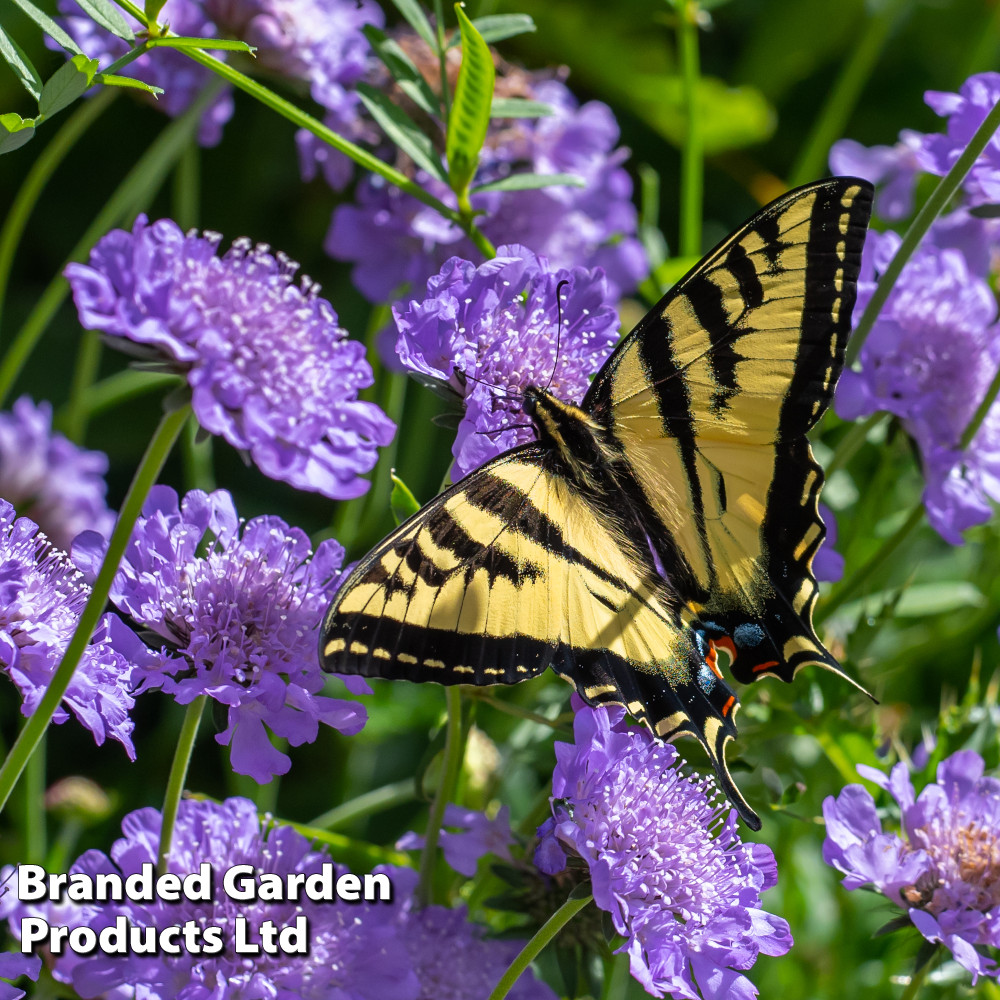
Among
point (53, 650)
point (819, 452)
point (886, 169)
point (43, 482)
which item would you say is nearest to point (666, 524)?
point (819, 452)

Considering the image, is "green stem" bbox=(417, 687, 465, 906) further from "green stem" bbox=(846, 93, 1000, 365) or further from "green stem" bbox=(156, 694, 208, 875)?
"green stem" bbox=(846, 93, 1000, 365)

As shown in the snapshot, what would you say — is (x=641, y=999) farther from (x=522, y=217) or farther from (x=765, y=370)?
(x=522, y=217)

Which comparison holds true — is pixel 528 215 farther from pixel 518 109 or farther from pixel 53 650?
pixel 53 650

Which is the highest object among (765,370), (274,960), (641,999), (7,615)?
(765,370)

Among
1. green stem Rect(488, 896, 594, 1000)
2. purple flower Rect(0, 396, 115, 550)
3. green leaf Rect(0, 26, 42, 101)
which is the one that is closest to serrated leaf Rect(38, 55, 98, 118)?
green leaf Rect(0, 26, 42, 101)

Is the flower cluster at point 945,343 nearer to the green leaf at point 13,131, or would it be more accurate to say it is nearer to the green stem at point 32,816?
the green leaf at point 13,131

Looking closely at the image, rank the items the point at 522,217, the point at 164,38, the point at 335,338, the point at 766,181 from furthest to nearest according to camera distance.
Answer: the point at 766,181
the point at 522,217
the point at 335,338
the point at 164,38

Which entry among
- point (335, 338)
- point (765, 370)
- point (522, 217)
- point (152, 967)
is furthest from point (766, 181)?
point (152, 967)
